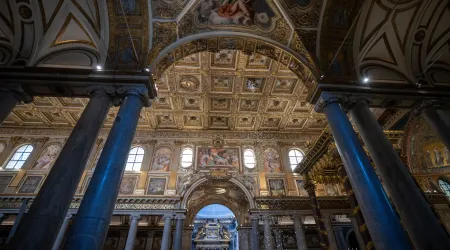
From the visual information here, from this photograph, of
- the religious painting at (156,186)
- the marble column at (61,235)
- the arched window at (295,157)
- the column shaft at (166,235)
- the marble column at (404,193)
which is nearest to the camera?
the marble column at (404,193)

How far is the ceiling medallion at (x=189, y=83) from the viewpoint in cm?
1120

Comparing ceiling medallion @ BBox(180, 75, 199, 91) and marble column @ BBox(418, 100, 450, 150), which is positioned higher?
ceiling medallion @ BBox(180, 75, 199, 91)

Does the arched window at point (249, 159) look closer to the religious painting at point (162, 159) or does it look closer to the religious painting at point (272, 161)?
the religious painting at point (272, 161)

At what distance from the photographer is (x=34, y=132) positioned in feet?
45.7

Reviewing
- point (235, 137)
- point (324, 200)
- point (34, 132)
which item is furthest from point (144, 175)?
point (324, 200)

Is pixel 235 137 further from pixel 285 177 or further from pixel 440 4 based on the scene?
pixel 440 4

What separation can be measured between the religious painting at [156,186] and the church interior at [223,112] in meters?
0.06

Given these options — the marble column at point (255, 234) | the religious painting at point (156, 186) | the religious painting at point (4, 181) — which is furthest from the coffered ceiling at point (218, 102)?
the marble column at point (255, 234)

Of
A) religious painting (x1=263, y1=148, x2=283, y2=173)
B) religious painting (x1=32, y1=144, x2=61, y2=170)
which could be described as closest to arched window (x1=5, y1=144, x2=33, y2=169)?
religious painting (x1=32, y1=144, x2=61, y2=170)

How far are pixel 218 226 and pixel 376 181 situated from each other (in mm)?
16500

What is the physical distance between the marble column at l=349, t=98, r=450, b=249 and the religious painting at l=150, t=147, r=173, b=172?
10.7 metres

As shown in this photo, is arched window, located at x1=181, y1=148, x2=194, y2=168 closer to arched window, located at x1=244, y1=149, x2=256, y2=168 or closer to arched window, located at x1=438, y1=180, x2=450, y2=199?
arched window, located at x1=244, y1=149, x2=256, y2=168

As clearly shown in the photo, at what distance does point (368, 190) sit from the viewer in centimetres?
408

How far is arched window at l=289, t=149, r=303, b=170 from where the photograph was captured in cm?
1388
